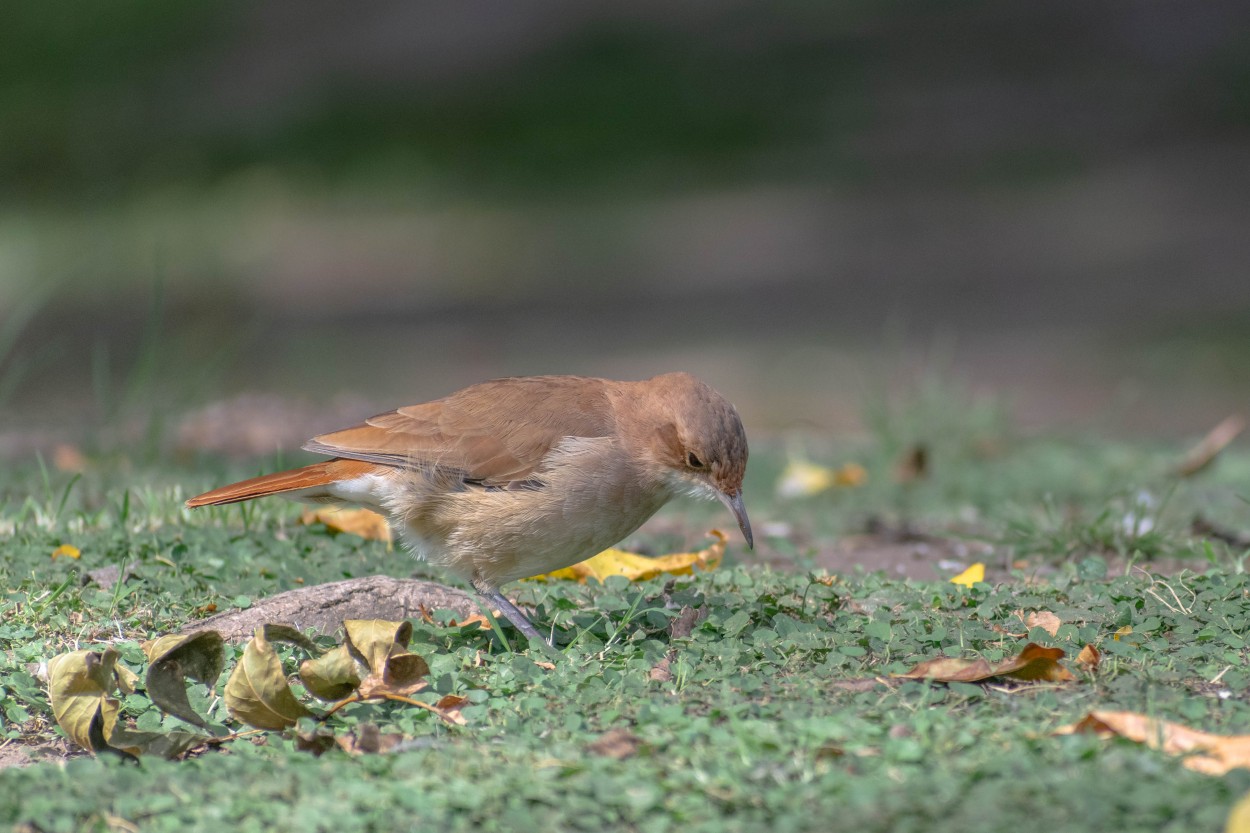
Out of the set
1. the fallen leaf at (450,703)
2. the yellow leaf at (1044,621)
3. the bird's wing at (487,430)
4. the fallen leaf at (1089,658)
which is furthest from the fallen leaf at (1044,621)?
the fallen leaf at (450,703)

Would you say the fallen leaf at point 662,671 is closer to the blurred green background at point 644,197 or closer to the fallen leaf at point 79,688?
the fallen leaf at point 79,688

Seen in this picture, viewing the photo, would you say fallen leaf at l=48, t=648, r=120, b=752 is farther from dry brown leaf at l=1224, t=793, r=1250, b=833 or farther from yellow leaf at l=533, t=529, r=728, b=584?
dry brown leaf at l=1224, t=793, r=1250, b=833

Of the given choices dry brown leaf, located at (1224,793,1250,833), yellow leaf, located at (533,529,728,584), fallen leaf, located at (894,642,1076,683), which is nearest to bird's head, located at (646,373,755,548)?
yellow leaf, located at (533,529,728,584)

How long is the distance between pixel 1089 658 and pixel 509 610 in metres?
1.75

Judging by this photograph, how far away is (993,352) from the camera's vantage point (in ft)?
44.4

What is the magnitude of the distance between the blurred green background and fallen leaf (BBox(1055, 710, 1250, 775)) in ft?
22.0

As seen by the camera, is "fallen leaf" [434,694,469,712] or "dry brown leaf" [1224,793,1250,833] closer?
"dry brown leaf" [1224,793,1250,833]

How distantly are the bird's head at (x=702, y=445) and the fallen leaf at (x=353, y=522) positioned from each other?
1.46 m

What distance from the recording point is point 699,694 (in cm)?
396

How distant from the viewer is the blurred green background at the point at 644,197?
1371 cm

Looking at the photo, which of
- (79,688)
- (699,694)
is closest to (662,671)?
(699,694)

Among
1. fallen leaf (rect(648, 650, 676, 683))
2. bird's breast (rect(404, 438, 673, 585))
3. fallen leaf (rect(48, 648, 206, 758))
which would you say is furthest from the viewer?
bird's breast (rect(404, 438, 673, 585))

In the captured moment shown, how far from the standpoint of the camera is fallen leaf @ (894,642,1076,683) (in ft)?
12.9

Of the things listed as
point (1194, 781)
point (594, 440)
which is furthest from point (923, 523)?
point (1194, 781)
